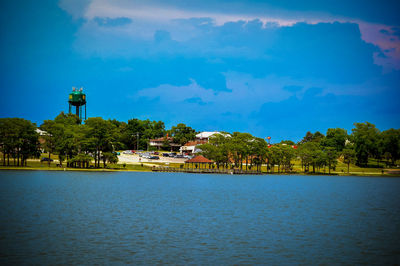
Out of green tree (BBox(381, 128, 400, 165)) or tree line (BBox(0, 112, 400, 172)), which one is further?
green tree (BBox(381, 128, 400, 165))

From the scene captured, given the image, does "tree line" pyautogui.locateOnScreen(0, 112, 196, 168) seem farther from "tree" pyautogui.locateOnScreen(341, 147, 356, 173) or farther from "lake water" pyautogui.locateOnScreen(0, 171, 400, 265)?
"tree" pyautogui.locateOnScreen(341, 147, 356, 173)

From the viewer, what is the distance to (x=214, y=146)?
5851 inches

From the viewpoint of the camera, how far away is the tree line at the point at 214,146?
343 ft

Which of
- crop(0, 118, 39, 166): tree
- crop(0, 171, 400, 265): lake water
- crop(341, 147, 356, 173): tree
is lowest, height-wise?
crop(0, 171, 400, 265): lake water

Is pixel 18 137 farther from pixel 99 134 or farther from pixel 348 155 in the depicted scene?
pixel 348 155

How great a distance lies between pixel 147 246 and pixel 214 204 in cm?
2452

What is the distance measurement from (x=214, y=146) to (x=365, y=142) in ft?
208

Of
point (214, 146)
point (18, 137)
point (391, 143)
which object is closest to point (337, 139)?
point (391, 143)

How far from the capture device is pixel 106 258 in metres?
23.1

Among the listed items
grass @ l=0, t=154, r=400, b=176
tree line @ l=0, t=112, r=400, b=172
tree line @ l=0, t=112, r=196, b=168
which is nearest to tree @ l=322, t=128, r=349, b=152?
tree line @ l=0, t=112, r=400, b=172

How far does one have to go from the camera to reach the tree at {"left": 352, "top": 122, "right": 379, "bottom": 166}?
16175 centimetres

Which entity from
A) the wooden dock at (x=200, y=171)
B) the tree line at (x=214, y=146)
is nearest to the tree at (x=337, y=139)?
the tree line at (x=214, y=146)

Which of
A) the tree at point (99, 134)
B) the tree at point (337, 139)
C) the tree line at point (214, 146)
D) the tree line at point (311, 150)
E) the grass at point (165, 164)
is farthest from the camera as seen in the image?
the tree at point (337, 139)

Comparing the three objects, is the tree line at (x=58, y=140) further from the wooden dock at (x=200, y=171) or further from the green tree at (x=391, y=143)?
the green tree at (x=391, y=143)
